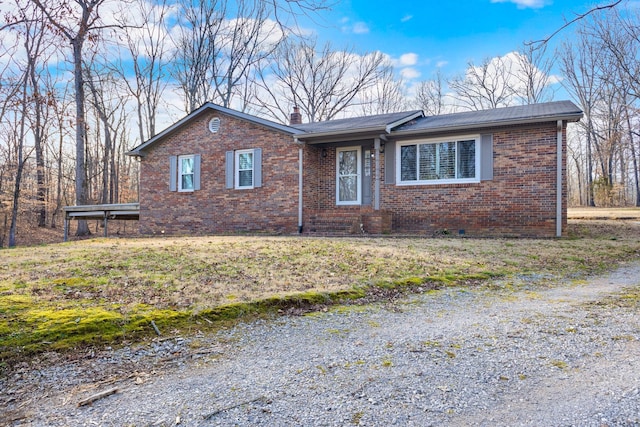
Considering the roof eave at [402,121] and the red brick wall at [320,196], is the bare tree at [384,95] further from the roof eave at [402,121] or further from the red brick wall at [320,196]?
the red brick wall at [320,196]

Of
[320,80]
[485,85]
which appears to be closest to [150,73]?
[320,80]

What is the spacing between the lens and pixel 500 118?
11.0 meters

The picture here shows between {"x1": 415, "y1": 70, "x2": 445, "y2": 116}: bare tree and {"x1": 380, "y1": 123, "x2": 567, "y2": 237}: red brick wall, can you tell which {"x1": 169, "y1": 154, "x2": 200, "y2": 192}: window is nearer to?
{"x1": 380, "y1": 123, "x2": 567, "y2": 237}: red brick wall

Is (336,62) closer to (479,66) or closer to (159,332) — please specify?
(479,66)

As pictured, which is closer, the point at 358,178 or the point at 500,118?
the point at 500,118

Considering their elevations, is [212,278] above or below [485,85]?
below

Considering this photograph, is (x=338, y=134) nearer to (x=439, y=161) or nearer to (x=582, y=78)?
(x=439, y=161)

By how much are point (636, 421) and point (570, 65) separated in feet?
110

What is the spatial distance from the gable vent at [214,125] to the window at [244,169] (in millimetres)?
1228

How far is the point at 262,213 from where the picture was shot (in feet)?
45.0

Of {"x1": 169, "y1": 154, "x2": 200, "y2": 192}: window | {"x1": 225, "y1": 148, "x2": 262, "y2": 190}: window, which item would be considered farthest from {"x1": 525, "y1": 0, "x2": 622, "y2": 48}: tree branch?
{"x1": 169, "y1": 154, "x2": 200, "y2": 192}: window

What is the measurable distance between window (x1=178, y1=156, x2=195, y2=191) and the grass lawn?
26.7 feet

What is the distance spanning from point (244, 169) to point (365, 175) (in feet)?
13.2

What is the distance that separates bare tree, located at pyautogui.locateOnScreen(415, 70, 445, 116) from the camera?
103ft
